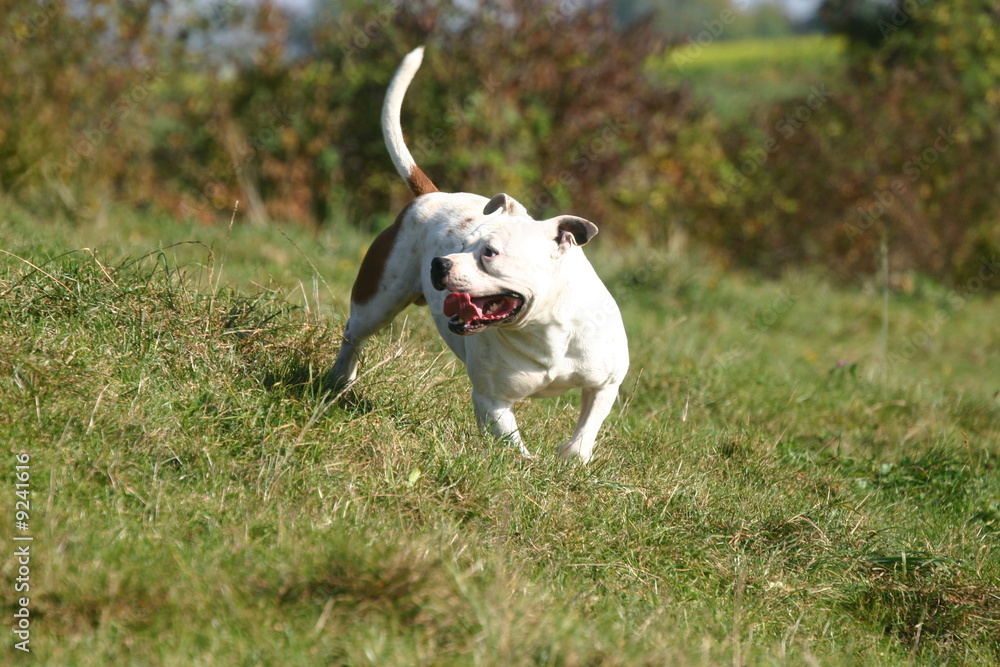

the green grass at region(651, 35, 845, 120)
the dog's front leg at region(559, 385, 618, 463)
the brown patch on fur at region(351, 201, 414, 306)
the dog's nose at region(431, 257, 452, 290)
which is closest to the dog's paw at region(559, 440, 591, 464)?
the dog's front leg at region(559, 385, 618, 463)

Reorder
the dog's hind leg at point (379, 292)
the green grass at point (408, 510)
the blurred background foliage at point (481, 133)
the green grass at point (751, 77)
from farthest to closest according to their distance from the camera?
the green grass at point (751, 77), the blurred background foliage at point (481, 133), the dog's hind leg at point (379, 292), the green grass at point (408, 510)

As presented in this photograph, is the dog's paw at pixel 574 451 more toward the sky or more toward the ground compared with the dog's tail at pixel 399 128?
more toward the ground

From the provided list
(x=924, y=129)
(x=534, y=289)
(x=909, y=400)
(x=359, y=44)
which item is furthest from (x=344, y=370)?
(x=924, y=129)

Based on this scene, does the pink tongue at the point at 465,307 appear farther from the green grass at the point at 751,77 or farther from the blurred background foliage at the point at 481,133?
the green grass at the point at 751,77

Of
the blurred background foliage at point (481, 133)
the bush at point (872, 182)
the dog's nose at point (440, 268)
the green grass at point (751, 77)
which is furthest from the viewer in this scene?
the green grass at point (751, 77)

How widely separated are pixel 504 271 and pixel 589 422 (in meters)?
0.91

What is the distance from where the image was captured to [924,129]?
39.0 feet

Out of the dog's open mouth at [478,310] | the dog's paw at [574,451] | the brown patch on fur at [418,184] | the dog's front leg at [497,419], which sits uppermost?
the dog's open mouth at [478,310]

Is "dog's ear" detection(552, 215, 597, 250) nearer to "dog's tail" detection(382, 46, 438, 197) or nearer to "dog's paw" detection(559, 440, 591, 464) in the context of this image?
"dog's paw" detection(559, 440, 591, 464)

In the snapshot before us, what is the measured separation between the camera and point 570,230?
4.17 meters

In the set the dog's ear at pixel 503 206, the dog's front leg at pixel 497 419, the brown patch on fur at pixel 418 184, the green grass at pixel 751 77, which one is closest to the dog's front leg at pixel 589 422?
the dog's front leg at pixel 497 419

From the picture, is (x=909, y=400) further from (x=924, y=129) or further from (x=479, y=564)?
(x=924, y=129)

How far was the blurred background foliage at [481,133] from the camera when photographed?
9.68 m

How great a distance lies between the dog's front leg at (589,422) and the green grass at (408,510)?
3.9 inches
